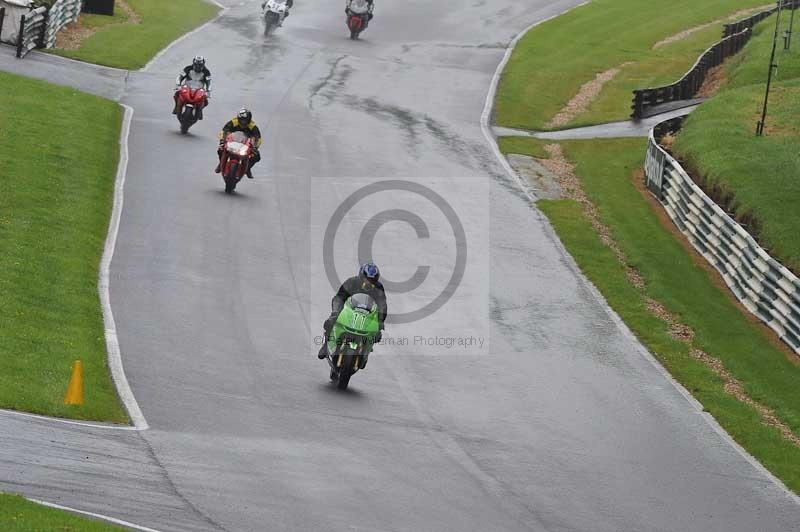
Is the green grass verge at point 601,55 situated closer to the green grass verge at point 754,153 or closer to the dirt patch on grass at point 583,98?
the dirt patch on grass at point 583,98

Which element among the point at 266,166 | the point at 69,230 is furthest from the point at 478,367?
the point at 266,166

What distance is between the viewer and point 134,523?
1244 centimetres

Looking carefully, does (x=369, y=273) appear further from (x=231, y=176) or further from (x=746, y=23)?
(x=746, y=23)

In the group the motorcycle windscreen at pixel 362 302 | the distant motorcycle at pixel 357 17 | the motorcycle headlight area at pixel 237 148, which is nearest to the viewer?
the motorcycle windscreen at pixel 362 302

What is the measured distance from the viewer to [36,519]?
38.1 feet

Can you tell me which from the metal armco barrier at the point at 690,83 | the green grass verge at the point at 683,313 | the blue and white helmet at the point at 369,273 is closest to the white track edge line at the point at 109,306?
the blue and white helmet at the point at 369,273

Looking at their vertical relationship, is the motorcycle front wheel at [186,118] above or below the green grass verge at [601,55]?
above

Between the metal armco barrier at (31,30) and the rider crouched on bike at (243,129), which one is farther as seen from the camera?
the metal armco barrier at (31,30)

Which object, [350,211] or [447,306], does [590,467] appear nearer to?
[447,306]

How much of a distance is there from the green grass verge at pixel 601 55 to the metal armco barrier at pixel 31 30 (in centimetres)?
1692

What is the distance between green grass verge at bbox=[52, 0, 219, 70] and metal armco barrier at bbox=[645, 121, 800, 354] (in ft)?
66.5

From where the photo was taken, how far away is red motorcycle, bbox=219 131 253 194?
30328 millimetres

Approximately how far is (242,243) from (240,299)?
3945mm

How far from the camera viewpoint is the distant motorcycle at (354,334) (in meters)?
18.5
